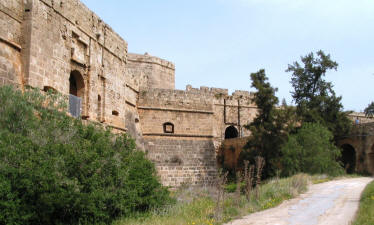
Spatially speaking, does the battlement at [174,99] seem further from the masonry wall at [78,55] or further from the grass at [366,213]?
the grass at [366,213]

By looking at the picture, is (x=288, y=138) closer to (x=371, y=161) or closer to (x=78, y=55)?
(x=371, y=161)

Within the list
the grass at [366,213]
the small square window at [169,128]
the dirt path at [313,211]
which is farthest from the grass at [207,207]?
the small square window at [169,128]

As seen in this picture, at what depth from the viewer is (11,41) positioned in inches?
372

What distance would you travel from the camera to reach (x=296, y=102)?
73.3ft

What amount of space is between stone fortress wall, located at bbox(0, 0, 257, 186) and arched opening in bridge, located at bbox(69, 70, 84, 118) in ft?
0.11

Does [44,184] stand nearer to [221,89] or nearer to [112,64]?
[112,64]

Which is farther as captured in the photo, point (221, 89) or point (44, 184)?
point (221, 89)

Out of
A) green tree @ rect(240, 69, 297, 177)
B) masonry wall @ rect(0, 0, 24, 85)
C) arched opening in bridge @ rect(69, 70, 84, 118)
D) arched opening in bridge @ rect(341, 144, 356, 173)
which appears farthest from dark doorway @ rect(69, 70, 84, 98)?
arched opening in bridge @ rect(341, 144, 356, 173)

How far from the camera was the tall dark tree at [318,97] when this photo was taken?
20.4 meters

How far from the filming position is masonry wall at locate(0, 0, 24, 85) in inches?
361

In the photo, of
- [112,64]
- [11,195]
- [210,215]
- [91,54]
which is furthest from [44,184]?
[112,64]

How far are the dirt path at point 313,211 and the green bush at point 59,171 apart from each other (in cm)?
239

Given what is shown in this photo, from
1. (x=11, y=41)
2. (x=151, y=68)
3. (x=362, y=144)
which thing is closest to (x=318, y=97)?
(x=362, y=144)

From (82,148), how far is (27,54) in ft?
11.2
